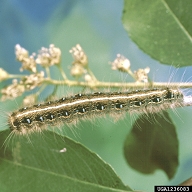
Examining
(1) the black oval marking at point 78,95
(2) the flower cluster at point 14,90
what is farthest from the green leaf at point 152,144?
(2) the flower cluster at point 14,90

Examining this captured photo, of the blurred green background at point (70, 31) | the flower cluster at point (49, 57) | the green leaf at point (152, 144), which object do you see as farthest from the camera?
the blurred green background at point (70, 31)

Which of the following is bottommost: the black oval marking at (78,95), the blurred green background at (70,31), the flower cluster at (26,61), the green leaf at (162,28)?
the black oval marking at (78,95)

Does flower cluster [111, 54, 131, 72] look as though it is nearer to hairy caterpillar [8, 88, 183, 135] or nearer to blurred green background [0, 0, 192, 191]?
hairy caterpillar [8, 88, 183, 135]

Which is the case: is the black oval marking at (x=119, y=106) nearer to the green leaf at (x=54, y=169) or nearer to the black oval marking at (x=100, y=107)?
the black oval marking at (x=100, y=107)

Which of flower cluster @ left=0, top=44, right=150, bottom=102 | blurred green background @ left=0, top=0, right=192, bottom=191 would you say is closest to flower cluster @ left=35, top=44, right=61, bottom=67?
flower cluster @ left=0, top=44, right=150, bottom=102

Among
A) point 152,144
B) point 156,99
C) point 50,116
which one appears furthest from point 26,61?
point 152,144

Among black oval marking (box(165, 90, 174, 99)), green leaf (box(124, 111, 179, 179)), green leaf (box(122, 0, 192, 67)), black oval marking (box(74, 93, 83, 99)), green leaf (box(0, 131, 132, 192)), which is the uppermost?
green leaf (box(122, 0, 192, 67))
